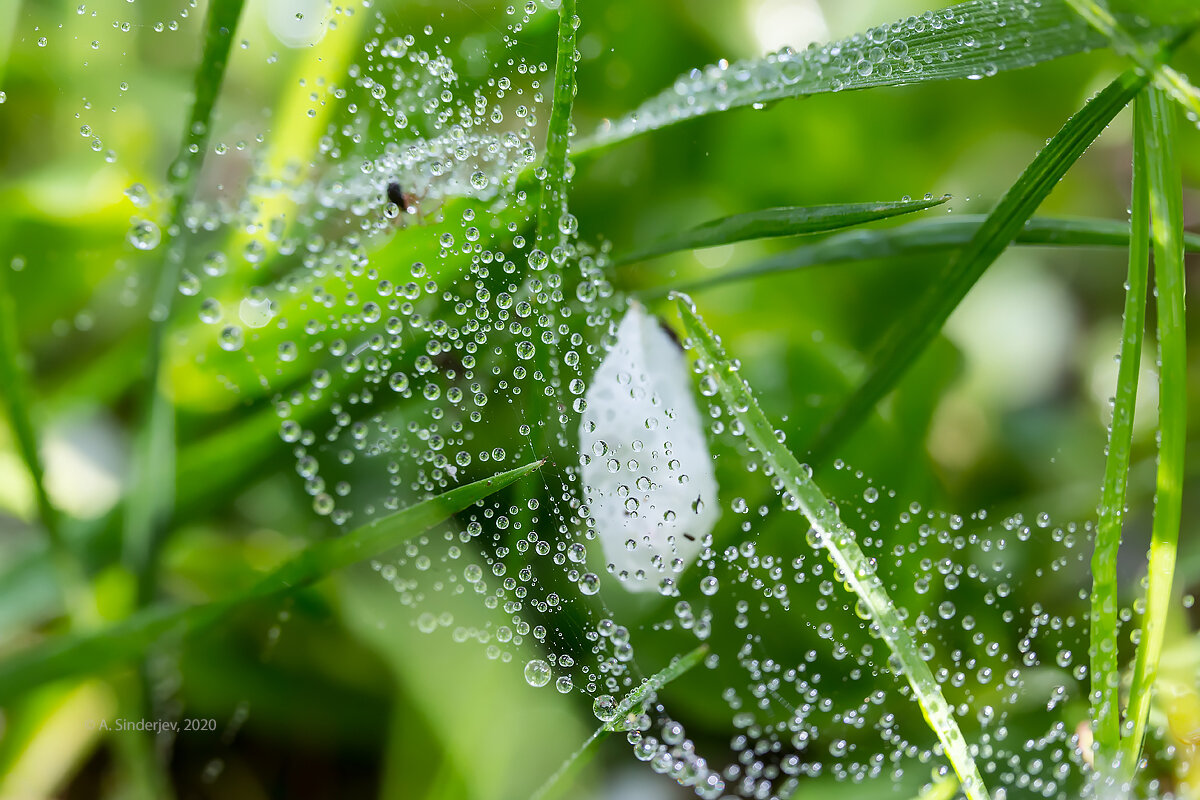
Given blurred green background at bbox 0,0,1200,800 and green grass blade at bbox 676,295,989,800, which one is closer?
green grass blade at bbox 676,295,989,800

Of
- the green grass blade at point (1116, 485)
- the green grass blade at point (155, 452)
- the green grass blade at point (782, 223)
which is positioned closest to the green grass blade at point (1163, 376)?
the green grass blade at point (1116, 485)

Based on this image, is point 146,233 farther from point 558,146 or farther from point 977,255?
point 977,255

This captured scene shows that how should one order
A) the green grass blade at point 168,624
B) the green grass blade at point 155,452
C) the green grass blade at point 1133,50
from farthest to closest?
the green grass blade at point 155,452, the green grass blade at point 168,624, the green grass blade at point 1133,50

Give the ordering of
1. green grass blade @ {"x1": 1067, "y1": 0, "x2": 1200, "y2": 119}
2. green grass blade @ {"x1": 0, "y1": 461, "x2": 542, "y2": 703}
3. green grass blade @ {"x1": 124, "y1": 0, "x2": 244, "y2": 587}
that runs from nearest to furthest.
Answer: green grass blade @ {"x1": 1067, "y1": 0, "x2": 1200, "y2": 119} < green grass blade @ {"x1": 0, "y1": 461, "x2": 542, "y2": 703} < green grass blade @ {"x1": 124, "y1": 0, "x2": 244, "y2": 587}

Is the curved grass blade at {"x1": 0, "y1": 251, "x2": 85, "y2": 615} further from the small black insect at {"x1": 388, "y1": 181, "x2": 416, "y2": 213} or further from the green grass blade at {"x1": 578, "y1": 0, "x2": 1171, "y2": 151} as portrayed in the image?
the green grass blade at {"x1": 578, "y1": 0, "x2": 1171, "y2": 151}

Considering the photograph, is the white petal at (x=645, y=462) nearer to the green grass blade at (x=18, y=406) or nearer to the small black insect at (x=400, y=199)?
the small black insect at (x=400, y=199)

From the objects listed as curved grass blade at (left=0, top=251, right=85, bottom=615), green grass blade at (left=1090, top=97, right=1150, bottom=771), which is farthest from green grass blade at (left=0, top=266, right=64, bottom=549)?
green grass blade at (left=1090, top=97, right=1150, bottom=771)

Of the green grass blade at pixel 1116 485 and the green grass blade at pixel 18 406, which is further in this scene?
the green grass blade at pixel 18 406

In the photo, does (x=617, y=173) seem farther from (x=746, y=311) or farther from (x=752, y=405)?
(x=752, y=405)

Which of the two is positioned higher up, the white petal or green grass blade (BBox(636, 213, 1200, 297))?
green grass blade (BBox(636, 213, 1200, 297))

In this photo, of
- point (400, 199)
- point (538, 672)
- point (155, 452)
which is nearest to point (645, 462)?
point (538, 672)
